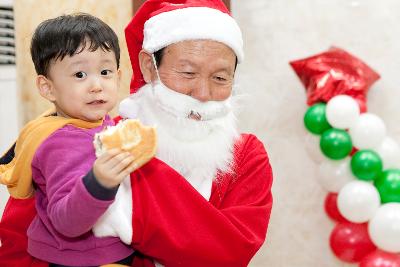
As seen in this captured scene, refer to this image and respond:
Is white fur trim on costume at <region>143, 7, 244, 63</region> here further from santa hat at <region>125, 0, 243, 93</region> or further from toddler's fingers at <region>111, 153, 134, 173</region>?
toddler's fingers at <region>111, 153, 134, 173</region>

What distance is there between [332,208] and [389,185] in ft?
1.41

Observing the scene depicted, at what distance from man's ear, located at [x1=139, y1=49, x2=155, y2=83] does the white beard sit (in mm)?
28

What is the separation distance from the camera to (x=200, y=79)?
4.86 feet

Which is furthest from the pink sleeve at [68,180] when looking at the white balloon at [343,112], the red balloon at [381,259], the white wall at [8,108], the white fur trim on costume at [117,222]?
the red balloon at [381,259]

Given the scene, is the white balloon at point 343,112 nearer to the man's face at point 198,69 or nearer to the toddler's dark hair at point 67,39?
the man's face at point 198,69

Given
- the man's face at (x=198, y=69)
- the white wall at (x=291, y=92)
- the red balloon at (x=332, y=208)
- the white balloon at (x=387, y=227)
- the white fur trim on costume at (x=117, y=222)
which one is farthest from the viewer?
the white wall at (x=291, y=92)

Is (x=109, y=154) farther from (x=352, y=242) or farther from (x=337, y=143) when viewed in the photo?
(x=352, y=242)

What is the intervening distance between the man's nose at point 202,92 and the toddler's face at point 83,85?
0.22 metres

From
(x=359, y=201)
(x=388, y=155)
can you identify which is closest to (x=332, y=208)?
(x=359, y=201)

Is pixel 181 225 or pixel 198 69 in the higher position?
pixel 198 69

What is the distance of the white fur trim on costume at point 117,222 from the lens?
4.25ft

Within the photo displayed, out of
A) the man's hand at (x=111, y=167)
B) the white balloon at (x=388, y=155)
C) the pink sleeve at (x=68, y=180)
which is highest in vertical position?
the man's hand at (x=111, y=167)

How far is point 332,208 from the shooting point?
3383 millimetres

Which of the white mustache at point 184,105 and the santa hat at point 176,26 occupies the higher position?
the santa hat at point 176,26
